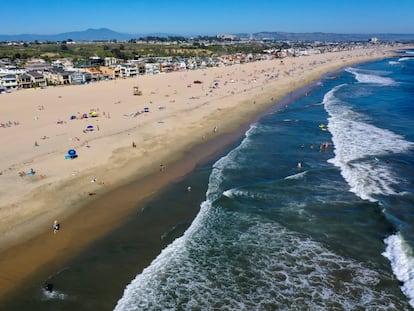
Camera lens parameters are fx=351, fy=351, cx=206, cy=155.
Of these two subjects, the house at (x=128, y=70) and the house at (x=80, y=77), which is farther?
the house at (x=128, y=70)

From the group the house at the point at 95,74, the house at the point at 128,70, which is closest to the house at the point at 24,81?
the house at the point at 95,74

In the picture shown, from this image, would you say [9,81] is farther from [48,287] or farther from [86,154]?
[48,287]

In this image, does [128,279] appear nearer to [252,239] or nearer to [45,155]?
[252,239]

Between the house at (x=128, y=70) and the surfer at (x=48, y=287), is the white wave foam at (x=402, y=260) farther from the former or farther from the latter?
the house at (x=128, y=70)

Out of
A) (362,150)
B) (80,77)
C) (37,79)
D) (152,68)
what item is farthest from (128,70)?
(362,150)

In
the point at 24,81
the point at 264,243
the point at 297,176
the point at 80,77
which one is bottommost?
the point at 264,243

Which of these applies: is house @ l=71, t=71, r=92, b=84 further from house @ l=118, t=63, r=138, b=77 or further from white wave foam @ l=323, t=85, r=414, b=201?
white wave foam @ l=323, t=85, r=414, b=201
